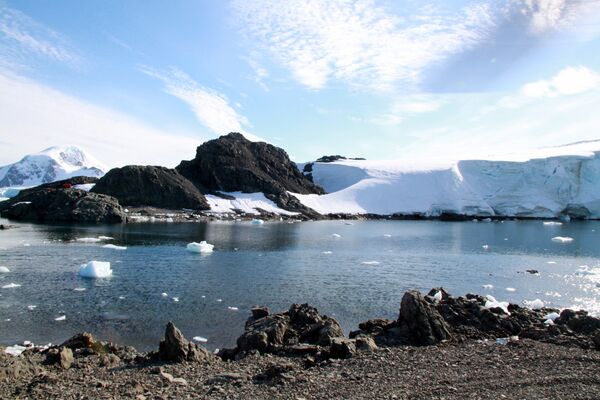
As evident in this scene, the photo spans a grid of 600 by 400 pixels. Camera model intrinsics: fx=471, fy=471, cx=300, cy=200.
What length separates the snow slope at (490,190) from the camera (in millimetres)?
95812

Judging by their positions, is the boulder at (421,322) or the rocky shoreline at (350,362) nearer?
the rocky shoreline at (350,362)

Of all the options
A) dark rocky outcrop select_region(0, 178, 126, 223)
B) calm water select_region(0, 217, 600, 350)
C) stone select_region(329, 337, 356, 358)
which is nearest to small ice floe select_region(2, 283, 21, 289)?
calm water select_region(0, 217, 600, 350)

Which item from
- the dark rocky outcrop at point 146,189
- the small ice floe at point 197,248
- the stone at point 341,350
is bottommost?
the stone at point 341,350

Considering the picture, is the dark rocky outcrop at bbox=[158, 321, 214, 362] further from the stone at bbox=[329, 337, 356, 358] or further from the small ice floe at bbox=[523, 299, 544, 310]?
the small ice floe at bbox=[523, 299, 544, 310]

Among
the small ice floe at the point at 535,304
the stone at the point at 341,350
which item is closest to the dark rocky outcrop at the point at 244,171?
the small ice floe at the point at 535,304

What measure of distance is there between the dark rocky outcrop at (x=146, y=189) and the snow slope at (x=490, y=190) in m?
26.0

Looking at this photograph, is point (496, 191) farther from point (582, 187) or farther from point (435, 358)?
point (435, 358)

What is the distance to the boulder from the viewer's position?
14688 millimetres

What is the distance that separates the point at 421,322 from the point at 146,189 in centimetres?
7553

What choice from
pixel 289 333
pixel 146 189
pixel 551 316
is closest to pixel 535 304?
pixel 551 316

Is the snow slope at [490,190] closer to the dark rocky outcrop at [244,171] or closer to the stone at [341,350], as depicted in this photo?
the dark rocky outcrop at [244,171]

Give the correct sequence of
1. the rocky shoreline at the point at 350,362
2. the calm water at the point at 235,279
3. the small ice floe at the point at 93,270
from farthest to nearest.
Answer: the small ice floe at the point at 93,270 → the calm water at the point at 235,279 → the rocky shoreline at the point at 350,362

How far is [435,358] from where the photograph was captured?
41.7ft

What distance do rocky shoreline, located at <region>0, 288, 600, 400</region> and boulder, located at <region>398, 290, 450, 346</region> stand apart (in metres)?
0.03
